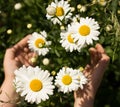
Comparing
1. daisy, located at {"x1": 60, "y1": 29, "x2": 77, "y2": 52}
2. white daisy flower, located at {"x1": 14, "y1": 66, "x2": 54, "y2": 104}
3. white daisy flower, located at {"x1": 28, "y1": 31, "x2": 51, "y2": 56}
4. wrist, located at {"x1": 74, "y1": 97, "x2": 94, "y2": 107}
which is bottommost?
wrist, located at {"x1": 74, "y1": 97, "x2": 94, "y2": 107}

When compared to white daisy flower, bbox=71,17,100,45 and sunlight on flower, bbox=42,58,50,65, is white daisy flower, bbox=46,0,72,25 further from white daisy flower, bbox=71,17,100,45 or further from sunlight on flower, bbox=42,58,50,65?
sunlight on flower, bbox=42,58,50,65

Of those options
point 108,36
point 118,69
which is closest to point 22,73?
point 108,36

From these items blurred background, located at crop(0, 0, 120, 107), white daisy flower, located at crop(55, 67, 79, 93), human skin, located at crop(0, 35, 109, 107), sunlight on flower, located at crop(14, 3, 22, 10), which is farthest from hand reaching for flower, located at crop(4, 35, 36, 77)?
sunlight on flower, located at crop(14, 3, 22, 10)

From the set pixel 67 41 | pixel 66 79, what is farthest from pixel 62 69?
pixel 67 41

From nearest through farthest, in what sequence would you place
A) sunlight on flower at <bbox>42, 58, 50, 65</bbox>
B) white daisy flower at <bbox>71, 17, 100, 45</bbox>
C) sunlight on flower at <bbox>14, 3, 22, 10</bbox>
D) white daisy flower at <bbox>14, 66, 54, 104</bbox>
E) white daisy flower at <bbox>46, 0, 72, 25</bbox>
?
white daisy flower at <bbox>14, 66, 54, 104</bbox> → white daisy flower at <bbox>71, 17, 100, 45</bbox> → white daisy flower at <bbox>46, 0, 72, 25</bbox> → sunlight on flower at <bbox>42, 58, 50, 65</bbox> → sunlight on flower at <bbox>14, 3, 22, 10</bbox>

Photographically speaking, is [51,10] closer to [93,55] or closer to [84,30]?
[84,30]

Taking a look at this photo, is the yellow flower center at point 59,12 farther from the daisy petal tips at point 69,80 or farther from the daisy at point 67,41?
the daisy petal tips at point 69,80
